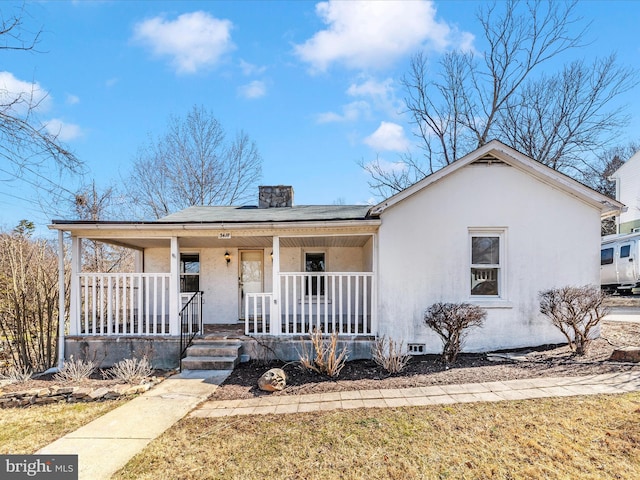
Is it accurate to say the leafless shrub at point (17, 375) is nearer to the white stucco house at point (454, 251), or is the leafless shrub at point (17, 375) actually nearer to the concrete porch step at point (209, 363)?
the white stucco house at point (454, 251)

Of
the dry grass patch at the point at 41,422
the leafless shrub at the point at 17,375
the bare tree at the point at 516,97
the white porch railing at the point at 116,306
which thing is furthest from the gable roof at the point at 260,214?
the bare tree at the point at 516,97

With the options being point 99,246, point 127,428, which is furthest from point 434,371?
point 99,246

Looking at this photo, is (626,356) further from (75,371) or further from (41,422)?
(75,371)

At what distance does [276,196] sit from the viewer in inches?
456

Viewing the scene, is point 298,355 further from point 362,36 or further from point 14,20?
point 362,36

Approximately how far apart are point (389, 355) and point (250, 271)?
560 cm

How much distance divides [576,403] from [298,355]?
4934 millimetres

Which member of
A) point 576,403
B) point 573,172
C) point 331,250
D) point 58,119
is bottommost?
point 576,403

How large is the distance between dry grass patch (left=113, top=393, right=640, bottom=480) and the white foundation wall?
3.01 metres

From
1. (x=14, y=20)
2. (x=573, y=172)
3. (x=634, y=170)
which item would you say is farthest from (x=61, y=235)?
(x=634, y=170)

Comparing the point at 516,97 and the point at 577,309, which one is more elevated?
the point at 516,97

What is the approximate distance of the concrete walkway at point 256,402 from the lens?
422 cm

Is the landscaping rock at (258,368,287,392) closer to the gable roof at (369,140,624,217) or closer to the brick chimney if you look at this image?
the gable roof at (369,140,624,217)

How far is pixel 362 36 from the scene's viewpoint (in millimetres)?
11414
